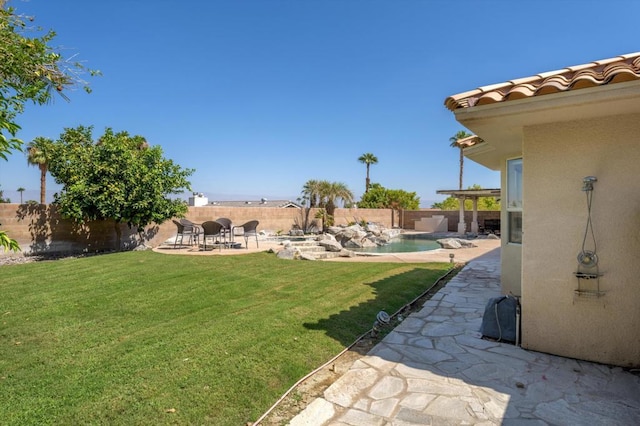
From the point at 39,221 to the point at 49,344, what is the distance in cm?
1238

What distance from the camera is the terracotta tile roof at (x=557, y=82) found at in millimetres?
3469

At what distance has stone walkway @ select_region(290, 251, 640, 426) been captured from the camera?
10.1 feet

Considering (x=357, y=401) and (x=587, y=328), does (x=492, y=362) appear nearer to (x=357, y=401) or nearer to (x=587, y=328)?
A: (x=587, y=328)

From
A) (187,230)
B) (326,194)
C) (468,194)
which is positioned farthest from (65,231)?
(468,194)

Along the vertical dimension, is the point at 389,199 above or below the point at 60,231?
above

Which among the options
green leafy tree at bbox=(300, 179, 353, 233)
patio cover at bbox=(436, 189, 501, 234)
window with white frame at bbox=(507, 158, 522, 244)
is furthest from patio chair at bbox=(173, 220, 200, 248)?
patio cover at bbox=(436, 189, 501, 234)

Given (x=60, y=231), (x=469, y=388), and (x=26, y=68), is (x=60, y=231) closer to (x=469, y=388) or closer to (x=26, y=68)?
(x=26, y=68)

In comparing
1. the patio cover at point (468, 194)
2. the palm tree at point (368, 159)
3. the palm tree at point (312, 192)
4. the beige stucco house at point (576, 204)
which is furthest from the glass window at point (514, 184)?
the palm tree at point (368, 159)

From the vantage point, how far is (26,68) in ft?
13.0

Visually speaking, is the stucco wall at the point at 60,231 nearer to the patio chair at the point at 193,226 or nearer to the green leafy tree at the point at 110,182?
the green leafy tree at the point at 110,182

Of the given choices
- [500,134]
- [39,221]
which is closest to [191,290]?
[500,134]

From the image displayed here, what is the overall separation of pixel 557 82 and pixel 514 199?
3029mm

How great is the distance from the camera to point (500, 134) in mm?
5203

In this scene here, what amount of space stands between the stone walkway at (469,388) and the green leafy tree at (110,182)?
1247cm
